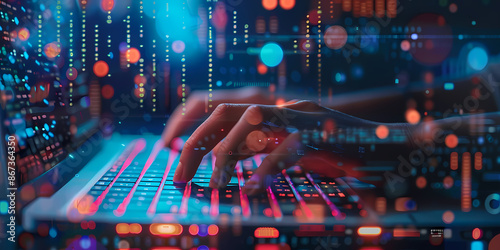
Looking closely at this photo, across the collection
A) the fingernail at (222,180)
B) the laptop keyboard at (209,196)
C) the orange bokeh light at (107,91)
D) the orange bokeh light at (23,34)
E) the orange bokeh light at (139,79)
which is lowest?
the laptop keyboard at (209,196)

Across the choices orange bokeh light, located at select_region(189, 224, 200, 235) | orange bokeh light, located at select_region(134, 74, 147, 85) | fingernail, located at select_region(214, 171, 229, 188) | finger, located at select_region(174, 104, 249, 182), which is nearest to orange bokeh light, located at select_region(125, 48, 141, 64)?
orange bokeh light, located at select_region(134, 74, 147, 85)

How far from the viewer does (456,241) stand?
0.45 meters

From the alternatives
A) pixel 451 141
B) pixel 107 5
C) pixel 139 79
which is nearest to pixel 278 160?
pixel 451 141

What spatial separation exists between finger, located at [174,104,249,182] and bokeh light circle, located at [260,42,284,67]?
0.13 meters

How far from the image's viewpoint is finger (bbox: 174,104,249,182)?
61 cm

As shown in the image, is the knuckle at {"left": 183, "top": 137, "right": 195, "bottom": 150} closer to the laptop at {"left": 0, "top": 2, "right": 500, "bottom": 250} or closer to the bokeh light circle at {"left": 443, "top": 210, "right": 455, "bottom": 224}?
the laptop at {"left": 0, "top": 2, "right": 500, "bottom": 250}

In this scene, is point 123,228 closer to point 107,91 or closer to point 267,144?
point 267,144

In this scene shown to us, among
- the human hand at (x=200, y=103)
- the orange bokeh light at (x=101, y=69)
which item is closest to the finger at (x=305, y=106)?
the human hand at (x=200, y=103)

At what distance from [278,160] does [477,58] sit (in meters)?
0.45

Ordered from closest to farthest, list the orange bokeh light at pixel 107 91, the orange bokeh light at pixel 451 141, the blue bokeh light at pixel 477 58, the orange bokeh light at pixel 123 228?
1. the orange bokeh light at pixel 123 228
2. the orange bokeh light at pixel 451 141
3. the blue bokeh light at pixel 477 58
4. the orange bokeh light at pixel 107 91

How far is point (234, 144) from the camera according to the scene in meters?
0.58

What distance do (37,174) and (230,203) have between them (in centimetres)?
28

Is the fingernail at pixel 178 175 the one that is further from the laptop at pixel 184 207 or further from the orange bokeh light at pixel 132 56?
the orange bokeh light at pixel 132 56

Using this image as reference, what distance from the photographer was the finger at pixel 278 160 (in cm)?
57
